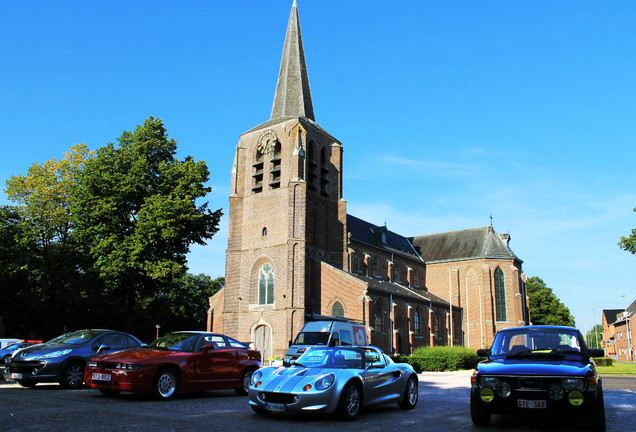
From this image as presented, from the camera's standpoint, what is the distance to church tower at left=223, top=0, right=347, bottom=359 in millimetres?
34750

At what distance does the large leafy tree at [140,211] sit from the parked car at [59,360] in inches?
541

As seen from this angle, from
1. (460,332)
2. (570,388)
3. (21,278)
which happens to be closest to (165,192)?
(21,278)

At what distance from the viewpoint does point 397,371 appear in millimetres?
10539

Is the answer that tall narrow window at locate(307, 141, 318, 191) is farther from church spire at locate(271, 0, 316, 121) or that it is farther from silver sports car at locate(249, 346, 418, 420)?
silver sports car at locate(249, 346, 418, 420)

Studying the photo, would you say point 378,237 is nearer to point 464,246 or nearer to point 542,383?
point 464,246

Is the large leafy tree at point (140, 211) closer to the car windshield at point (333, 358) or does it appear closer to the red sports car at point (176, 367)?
the red sports car at point (176, 367)

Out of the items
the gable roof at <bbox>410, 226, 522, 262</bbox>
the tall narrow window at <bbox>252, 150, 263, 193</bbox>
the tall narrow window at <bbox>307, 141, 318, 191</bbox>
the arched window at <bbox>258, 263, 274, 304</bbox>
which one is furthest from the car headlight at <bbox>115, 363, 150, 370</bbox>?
the gable roof at <bbox>410, 226, 522, 262</bbox>

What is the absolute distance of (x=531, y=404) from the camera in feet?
24.2

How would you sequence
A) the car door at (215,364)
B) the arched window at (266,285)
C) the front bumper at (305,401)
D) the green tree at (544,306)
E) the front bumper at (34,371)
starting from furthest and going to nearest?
the green tree at (544,306), the arched window at (266,285), the front bumper at (34,371), the car door at (215,364), the front bumper at (305,401)

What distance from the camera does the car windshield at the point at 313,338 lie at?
20672 mm

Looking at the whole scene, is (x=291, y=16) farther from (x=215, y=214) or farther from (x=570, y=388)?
(x=570, y=388)

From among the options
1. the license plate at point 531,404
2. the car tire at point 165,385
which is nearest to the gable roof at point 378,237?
the car tire at point 165,385

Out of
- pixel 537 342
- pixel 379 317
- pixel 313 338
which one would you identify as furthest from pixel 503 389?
pixel 379 317

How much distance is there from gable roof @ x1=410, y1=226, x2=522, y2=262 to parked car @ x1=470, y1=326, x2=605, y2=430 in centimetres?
4477
